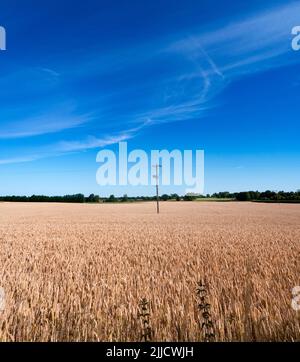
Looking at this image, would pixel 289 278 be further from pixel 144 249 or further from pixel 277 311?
pixel 144 249

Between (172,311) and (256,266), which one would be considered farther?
(256,266)

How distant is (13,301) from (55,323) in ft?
4.71

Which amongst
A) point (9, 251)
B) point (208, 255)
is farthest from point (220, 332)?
point (9, 251)

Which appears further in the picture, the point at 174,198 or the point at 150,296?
the point at 174,198

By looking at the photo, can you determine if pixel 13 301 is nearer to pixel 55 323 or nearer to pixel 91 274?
pixel 55 323

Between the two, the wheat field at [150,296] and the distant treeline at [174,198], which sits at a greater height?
the distant treeline at [174,198]

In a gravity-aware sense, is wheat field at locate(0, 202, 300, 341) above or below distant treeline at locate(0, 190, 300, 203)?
below

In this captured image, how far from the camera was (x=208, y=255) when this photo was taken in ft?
34.5

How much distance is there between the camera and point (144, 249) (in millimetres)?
11945

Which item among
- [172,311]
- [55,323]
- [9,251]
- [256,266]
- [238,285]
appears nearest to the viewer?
[55,323]

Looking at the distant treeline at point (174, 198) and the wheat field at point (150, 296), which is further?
the distant treeline at point (174, 198)

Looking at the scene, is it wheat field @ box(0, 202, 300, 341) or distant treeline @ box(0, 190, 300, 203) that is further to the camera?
distant treeline @ box(0, 190, 300, 203)
